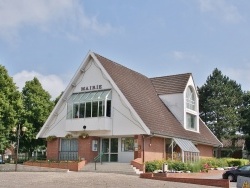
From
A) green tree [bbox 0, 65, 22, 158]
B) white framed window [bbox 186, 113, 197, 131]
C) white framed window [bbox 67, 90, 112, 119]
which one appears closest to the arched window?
white framed window [bbox 186, 113, 197, 131]

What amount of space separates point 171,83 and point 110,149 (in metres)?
10.9

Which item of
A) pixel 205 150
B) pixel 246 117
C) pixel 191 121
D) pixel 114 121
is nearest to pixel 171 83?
pixel 191 121

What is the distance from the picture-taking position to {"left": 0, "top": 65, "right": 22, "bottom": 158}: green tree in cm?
4091

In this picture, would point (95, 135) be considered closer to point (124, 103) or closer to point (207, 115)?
point (124, 103)

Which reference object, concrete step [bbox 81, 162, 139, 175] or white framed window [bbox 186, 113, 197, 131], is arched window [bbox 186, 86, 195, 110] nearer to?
white framed window [bbox 186, 113, 197, 131]

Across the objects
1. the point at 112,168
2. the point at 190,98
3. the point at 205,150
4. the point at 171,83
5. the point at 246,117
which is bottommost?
the point at 112,168

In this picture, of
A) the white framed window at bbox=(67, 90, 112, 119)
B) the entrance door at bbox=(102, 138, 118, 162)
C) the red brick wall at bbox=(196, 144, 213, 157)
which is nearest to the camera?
the white framed window at bbox=(67, 90, 112, 119)

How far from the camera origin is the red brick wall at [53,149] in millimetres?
36219

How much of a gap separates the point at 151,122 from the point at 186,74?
10828mm

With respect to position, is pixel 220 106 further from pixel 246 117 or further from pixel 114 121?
pixel 114 121

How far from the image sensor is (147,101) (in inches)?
1405

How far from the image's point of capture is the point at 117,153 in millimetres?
33844

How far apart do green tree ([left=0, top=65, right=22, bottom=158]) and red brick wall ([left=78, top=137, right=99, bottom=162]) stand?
10596mm

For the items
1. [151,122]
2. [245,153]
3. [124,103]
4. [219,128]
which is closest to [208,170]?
[151,122]
